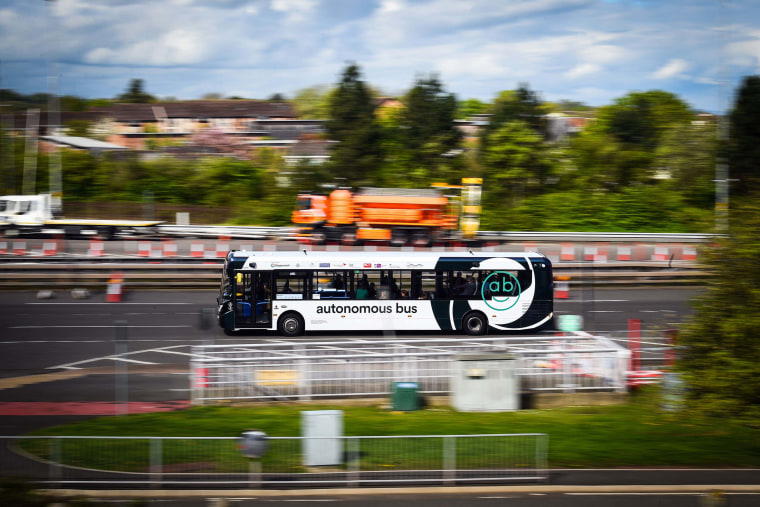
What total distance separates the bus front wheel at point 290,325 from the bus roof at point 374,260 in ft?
4.60

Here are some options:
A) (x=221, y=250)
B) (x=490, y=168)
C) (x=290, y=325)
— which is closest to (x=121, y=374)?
(x=290, y=325)

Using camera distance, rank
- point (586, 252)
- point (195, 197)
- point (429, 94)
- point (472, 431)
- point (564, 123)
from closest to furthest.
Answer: point (472, 431) → point (586, 252) → point (195, 197) → point (429, 94) → point (564, 123)

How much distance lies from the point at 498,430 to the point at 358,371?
313cm

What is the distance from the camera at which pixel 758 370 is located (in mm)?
10133

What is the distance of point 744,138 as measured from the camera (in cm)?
4425

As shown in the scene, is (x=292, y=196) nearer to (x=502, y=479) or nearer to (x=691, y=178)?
(x=691, y=178)

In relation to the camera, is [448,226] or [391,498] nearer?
[391,498]

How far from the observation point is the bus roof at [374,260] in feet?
66.6

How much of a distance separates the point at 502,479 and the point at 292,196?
120ft

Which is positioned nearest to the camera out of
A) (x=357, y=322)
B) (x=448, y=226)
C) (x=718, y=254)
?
(x=718, y=254)

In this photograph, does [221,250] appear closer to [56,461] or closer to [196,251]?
[196,251]

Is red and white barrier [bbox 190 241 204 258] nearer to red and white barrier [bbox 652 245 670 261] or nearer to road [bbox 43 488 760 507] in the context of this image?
red and white barrier [bbox 652 245 670 261]

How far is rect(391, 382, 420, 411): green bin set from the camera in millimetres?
13406

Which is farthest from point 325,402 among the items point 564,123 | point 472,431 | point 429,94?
point 564,123
